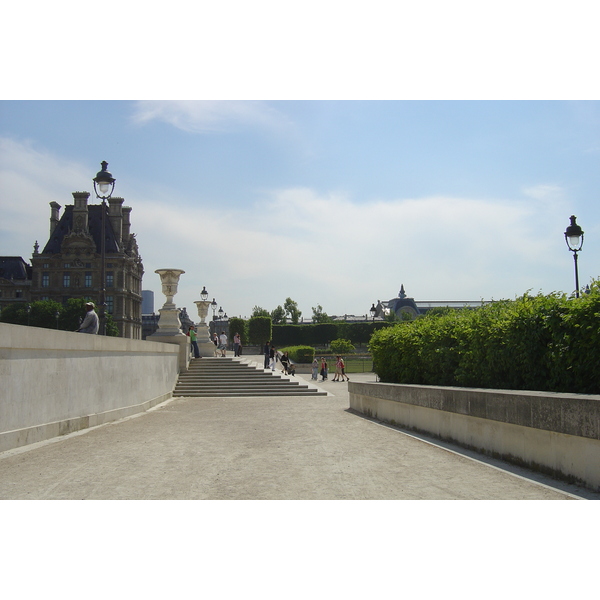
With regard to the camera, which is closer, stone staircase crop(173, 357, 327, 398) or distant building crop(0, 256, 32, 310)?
stone staircase crop(173, 357, 327, 398)

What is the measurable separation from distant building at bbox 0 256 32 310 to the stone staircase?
79551 millimetres

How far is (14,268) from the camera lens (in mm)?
100375

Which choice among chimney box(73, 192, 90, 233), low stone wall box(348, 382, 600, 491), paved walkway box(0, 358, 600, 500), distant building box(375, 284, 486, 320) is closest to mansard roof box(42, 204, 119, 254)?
chimney box(73, 192, 90, 233)

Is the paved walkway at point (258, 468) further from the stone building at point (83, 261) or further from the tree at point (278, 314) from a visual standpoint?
the tree at point (278, 314)

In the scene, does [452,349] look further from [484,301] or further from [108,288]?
[108,288]

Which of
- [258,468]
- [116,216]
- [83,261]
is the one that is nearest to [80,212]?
[116,216]

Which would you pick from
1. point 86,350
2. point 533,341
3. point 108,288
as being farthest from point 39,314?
point 533,341

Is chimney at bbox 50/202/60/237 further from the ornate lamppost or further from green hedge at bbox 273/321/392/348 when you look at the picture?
the ornate lamppost

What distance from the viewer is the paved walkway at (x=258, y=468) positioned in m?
5.18

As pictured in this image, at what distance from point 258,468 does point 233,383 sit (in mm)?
15912

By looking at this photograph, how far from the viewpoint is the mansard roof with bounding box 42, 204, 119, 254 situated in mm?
98062

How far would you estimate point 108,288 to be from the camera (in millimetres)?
97062

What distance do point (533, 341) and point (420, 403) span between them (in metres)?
2.68

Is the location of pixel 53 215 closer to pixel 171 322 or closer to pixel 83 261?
pixel 83 261
